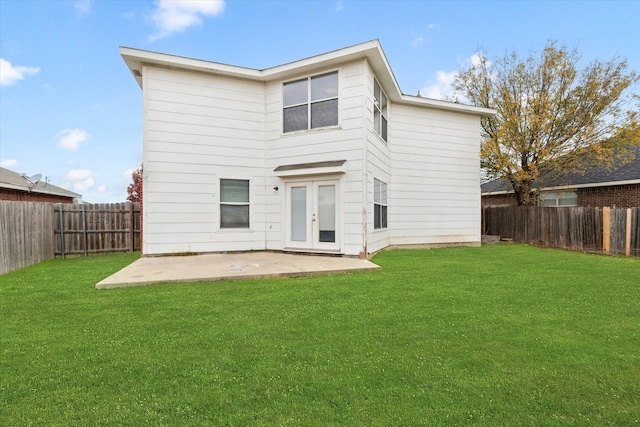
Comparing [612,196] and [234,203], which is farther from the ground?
[612,196]

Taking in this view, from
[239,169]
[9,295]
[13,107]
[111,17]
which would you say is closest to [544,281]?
[239,169]

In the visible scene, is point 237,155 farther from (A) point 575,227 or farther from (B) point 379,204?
(A) point 575,227

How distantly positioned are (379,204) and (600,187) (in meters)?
11.8

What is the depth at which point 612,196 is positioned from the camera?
1373 centimetres

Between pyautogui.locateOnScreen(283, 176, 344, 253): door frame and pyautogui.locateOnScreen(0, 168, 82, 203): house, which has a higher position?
pyautogui.locateOnScreen(0, 168, 82, 203): house

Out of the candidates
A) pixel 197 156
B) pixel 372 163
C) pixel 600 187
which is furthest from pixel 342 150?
pixel 600 187

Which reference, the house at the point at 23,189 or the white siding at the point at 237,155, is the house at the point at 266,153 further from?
the house at the point at 23,189

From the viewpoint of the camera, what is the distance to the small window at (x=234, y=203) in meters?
8.84

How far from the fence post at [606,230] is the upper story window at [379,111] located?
7.43m

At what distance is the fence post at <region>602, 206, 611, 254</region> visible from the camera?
988cm

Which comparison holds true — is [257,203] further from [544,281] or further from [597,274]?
[597,274]

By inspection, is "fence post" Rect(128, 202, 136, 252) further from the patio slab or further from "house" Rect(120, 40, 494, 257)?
the patio slab

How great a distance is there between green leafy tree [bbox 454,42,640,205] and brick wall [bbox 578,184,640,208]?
151 centimetres

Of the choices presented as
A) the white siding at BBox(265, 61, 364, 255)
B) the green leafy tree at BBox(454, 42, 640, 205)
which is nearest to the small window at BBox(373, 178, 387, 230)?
the white siding at BBox(265, 61, 364, 255)
